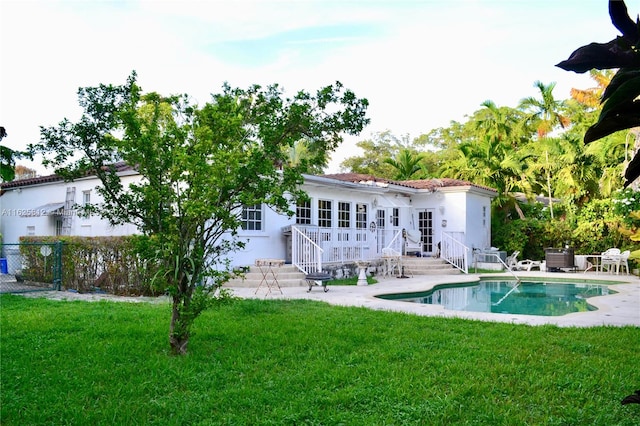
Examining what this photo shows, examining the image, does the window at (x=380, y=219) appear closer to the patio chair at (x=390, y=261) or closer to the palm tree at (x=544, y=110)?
the patio chair at (x=390, y=261)

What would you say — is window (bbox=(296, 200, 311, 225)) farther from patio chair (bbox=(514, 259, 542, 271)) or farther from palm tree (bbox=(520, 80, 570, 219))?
palm tree (bbox=(520, 80, 570, 219))

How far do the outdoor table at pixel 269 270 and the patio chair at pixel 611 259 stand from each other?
41.6 ft

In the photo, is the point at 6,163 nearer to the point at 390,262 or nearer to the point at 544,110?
the point at 390,262

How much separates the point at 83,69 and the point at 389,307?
7738mm

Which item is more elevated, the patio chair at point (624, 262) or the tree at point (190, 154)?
the tree at point (190, 154)

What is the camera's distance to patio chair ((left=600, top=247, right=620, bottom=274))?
18.6 m

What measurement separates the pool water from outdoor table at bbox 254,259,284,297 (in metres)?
3.10

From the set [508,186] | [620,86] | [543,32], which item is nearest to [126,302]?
[543,32]

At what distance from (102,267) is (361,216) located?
1015cm

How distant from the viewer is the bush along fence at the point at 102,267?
39.3ft

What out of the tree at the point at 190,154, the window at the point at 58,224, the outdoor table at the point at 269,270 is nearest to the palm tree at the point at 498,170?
the outdoor table at the point at 269,270

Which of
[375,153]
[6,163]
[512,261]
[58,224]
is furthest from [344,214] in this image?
[375,153]

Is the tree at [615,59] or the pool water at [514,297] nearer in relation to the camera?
the tree at [615,59]

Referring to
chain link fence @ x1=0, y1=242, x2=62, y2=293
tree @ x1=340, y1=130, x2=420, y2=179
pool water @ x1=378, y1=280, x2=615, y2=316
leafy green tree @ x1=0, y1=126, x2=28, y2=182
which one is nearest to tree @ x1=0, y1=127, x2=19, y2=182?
leafy green tree @ x1=0, y1=126, x2=28, y2=182
